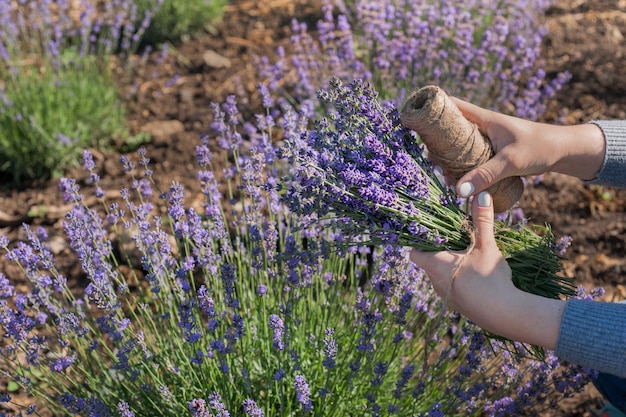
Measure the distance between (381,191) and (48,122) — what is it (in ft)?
8.71

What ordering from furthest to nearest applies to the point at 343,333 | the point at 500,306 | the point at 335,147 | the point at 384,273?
the point at 343,333
the point at 384,273
the point at 335,147
the point at 500,306

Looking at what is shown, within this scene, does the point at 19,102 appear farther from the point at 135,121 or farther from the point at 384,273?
the point at 384,273

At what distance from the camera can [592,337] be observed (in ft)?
5.45

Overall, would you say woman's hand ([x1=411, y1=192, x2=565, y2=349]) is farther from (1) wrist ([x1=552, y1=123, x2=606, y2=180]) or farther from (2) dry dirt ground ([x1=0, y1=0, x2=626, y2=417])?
(2) dry dirt ground ([x1=0, y1=0, x2=626, y2=417])

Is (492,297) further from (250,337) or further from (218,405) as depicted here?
(250,337)

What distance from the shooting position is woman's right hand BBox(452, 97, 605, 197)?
1.88 metres

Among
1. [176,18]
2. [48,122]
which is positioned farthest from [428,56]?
[176,18]

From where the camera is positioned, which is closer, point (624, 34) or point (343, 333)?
point (343, 333)

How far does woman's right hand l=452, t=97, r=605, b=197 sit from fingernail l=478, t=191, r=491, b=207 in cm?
3

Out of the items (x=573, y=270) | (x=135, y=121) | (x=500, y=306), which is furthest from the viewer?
(x=135, y=121)

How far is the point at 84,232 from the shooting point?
2100mm

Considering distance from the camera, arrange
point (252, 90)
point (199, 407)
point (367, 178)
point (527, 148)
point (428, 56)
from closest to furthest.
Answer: point (199, 407), point (367, 178), point (527, 148), point (428, 56), point (252, 90)

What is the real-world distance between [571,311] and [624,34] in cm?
404

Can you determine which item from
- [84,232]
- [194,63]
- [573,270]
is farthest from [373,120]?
[194,63]
